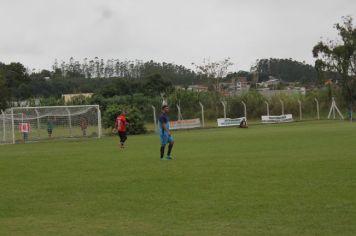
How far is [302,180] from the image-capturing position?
11672 mm

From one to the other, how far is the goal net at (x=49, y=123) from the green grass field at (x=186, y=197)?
20604 mm

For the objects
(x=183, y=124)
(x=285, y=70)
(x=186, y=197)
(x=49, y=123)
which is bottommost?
(x=186, y=197)

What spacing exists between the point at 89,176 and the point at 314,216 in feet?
22.7

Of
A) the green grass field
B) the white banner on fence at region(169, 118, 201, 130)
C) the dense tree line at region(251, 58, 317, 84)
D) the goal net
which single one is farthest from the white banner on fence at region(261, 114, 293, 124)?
the dense tree line at region(251, 58, 317, 84)

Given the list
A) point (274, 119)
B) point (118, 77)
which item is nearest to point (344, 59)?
point (274, 119)

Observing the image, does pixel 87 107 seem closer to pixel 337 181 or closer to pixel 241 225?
pixel 337 181

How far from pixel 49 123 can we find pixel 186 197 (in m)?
30.6

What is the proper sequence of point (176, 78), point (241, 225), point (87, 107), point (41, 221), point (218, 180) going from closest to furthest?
1. point (241, 225)
2. point (41, 221)
3. point (218, 180)
4. point (87, 107)
5. point (176, 78)

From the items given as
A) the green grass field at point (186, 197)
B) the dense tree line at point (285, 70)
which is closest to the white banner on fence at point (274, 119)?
the green grass field at point (186, 197)

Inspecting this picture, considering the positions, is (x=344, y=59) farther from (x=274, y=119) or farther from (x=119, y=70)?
(x=119, y=70)

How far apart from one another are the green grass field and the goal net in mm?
20604

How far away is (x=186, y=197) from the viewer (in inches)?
396

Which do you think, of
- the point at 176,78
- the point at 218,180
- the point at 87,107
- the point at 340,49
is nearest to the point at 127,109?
the point at 87,107

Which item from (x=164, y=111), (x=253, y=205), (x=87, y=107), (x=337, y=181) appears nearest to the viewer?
(x=253, y=205)
